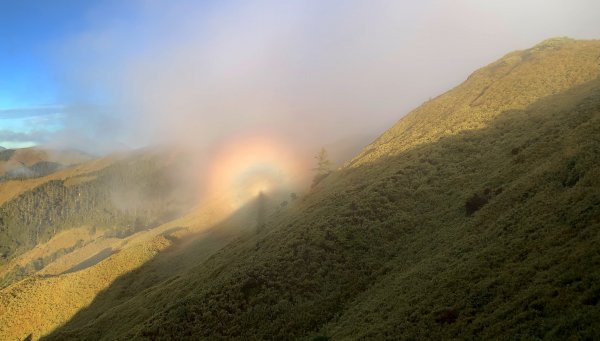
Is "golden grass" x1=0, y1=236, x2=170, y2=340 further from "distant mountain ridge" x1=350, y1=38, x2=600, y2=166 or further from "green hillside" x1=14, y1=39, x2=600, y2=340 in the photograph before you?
"distant mountain ridge" x1=350, y1=38, x2=600, y2=166

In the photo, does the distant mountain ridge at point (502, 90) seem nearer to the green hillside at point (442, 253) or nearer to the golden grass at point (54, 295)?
the green hillside at point (442, 253)

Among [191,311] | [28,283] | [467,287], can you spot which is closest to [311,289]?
[191,311]

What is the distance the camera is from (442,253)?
27.5 m

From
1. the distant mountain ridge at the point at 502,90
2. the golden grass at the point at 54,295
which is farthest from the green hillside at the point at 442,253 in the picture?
the golden grass at the point at 54,295

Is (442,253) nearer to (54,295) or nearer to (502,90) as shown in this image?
(502,90)

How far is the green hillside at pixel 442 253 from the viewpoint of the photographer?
57.0 feet

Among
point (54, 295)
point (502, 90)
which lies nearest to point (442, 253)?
point (502, 90)

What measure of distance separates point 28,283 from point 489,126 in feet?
358

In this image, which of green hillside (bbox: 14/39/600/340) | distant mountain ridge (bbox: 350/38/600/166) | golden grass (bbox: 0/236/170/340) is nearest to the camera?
green hillside (bbox: 14/39/600/340)

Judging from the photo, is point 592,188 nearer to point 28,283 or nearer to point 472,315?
point 472,315

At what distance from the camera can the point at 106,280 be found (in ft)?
250

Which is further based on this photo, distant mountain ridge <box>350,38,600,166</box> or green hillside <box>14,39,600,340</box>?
distant mountain ridge <box>350,38,600,166</box>

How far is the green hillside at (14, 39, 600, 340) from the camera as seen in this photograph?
57.0 feet

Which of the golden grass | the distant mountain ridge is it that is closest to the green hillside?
the distant mountain ridge
